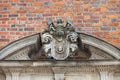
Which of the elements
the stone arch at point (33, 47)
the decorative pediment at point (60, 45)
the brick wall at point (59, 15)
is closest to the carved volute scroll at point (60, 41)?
the decorative pediment at point (60, 45)

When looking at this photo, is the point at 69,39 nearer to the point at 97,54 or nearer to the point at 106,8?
the point at 97,54

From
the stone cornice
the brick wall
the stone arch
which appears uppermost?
the brick wall

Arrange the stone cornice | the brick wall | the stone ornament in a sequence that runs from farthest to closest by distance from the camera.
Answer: the brick wall → the stone ornament → the stone cornice

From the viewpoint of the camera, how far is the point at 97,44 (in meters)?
5.52

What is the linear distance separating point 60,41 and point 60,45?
0.19ft

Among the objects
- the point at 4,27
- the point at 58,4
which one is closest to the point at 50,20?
the point at 58,4

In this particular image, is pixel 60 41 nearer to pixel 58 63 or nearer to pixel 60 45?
pixel 60 45

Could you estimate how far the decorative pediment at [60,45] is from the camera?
5.50 metres

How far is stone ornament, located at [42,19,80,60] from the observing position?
5.51m

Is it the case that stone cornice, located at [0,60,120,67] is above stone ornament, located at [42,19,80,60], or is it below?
Answer: below

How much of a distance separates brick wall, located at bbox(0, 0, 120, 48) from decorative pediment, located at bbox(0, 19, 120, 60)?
1.22 feet

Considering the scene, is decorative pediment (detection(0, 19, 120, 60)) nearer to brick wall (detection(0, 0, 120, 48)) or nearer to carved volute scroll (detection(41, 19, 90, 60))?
carved volute scroll (detection(41, 19, 90, 60))

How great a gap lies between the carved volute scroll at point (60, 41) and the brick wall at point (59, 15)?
431 millimetres

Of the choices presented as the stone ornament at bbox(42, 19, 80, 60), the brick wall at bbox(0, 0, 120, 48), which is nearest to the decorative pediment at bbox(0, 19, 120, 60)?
the stone ornament at bbox(42, 19, 80, 60)
